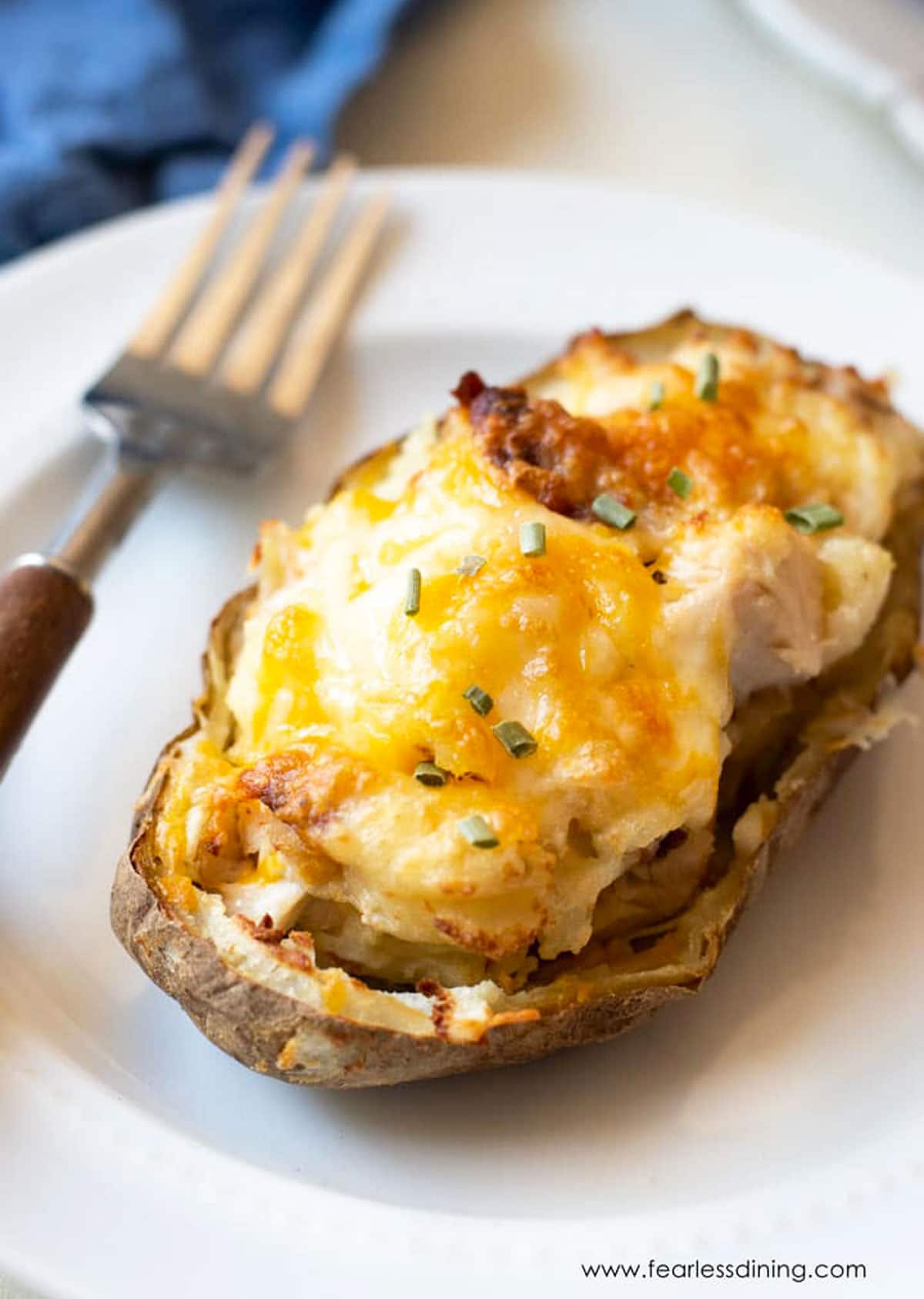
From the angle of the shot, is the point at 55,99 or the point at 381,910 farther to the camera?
the point at 55,99

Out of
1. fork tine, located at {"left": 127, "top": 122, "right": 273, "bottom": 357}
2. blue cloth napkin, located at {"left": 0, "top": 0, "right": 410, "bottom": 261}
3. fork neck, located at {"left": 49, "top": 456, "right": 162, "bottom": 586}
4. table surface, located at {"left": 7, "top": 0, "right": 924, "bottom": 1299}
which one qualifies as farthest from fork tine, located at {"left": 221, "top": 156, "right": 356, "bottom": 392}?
table surface, located at {"left": 7, "top": 0, "right": 924, "bottom": 1299}

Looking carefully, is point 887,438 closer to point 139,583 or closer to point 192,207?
point 139,583

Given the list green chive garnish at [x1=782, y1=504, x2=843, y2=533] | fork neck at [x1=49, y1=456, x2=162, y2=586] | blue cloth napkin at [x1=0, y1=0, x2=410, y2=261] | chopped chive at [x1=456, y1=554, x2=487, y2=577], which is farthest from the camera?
blue cloth napkin at [x1=0, y1=0, x2=410, y2=261]

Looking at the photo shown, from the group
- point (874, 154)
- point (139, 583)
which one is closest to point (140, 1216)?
point (139, 583)

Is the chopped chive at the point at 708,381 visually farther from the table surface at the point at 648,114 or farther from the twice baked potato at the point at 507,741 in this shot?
the table surface at the point at 648,114

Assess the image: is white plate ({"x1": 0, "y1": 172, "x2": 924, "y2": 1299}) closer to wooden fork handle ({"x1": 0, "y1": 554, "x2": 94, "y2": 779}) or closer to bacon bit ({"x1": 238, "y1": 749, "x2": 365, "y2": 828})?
wooden fork handle ({"x1": 0, "y1": 554, "x2": 94, "y2": 779})

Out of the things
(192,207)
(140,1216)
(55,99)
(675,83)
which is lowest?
(675,83)

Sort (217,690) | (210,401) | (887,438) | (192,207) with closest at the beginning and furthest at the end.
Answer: (217,690) → (887,438) → (210,401) → (192,207)
